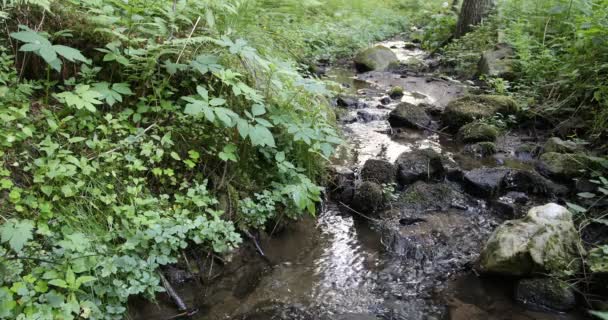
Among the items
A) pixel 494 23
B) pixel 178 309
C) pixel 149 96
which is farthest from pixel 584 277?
pixel 494 23

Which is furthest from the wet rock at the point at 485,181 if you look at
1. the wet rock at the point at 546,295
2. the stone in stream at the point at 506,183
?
the wet rock at the point at 546,295

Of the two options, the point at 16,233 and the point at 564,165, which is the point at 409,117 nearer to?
the point at 564,165

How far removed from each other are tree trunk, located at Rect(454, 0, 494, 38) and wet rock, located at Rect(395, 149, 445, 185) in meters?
7.29

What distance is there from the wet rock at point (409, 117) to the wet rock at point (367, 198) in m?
2.85

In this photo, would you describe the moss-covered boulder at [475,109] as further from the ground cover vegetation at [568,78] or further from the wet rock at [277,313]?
the wet rock at [277,313]

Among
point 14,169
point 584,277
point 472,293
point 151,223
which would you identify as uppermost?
point 14,169

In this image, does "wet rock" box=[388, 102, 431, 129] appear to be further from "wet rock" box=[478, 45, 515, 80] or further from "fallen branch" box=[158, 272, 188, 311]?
"fallen branch" box=[158, 272, 188, 311]

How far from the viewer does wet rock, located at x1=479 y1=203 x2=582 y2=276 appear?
11.4 ft

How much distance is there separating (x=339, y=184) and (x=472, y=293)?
178 cm

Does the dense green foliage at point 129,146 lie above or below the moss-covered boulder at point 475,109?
above

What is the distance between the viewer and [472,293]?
11.6 feet

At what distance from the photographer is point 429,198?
4.80 meters

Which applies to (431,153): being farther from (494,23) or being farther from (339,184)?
(494,23)

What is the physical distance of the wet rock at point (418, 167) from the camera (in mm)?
5180
